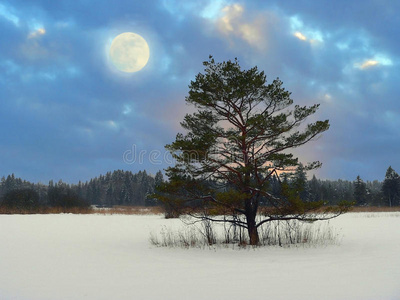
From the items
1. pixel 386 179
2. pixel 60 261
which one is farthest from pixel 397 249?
pixel 386 179

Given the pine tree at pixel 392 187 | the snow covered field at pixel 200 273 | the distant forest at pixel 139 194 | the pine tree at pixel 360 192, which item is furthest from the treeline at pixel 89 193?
the pine tree at pixel 392 187

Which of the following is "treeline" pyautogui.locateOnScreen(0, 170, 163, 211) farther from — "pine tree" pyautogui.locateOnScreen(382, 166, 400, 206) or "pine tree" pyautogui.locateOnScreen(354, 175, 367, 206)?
"pine tree" pyautogui.locateOnScreen(382, 166, 400, 206)

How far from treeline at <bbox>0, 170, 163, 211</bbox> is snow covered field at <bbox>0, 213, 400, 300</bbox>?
552 centimetres

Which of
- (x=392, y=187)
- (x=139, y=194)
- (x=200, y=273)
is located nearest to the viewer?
(x=200, y=273)

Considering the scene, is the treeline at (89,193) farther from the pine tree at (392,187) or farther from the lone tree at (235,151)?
the pine tree at (392,187)

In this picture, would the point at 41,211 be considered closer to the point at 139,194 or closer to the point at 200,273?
the point at 200,273

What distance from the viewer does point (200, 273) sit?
25.4ft

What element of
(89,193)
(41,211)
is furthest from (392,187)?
(89,193)

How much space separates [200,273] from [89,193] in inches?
5383

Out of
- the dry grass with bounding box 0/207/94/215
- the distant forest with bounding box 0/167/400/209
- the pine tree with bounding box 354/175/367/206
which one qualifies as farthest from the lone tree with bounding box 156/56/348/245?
the pine tree with bounding box 354/175/367/206

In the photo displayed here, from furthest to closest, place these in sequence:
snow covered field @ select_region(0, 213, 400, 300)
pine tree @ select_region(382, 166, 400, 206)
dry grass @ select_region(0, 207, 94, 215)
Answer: pine tree @ select_region(382, 166, 400, 206), dry grass @ select_region(0, 207, 94, 215), snow covered field @ select_region(0, 213, 400, 300)

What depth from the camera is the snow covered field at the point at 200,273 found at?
19.4 ft

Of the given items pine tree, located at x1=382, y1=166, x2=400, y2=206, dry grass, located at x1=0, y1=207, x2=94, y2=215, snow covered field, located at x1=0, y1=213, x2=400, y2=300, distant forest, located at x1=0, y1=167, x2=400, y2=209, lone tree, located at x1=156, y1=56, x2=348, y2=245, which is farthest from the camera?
pine tree, located at x1=382, y1=166, x2=400, y2=206

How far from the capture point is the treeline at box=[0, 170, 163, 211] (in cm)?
4283
